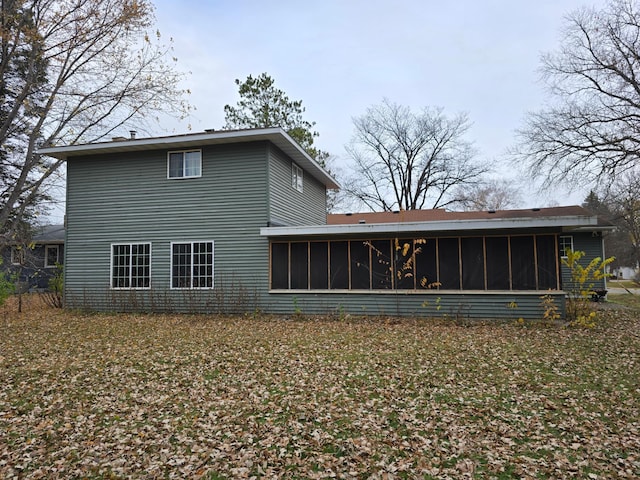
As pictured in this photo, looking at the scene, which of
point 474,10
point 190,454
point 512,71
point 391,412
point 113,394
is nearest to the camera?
point 190,454

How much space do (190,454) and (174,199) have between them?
33.3 feet

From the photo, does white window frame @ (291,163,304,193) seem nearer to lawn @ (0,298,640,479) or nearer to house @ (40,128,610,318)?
house @ (40,128,610,318)

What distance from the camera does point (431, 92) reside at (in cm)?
2889

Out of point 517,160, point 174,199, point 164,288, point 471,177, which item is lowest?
point 164,288

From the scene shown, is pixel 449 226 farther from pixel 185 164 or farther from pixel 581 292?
pixel 185 164

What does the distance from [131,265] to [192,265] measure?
2146 mm

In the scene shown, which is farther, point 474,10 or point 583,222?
point 474,10

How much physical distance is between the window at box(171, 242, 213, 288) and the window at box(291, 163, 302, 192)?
3673 mm

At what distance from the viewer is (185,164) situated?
41.4ft

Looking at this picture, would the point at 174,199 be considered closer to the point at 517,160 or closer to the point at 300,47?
the point at 300,47

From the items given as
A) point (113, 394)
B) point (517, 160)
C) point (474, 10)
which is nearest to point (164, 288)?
point (113, 394)

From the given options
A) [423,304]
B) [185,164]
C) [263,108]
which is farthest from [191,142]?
[263,108]

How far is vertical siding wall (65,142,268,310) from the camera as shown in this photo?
1201 cm

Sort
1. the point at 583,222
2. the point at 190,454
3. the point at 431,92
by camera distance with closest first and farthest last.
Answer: the point at 190,454, the point at 583,222, the point at 431,92
